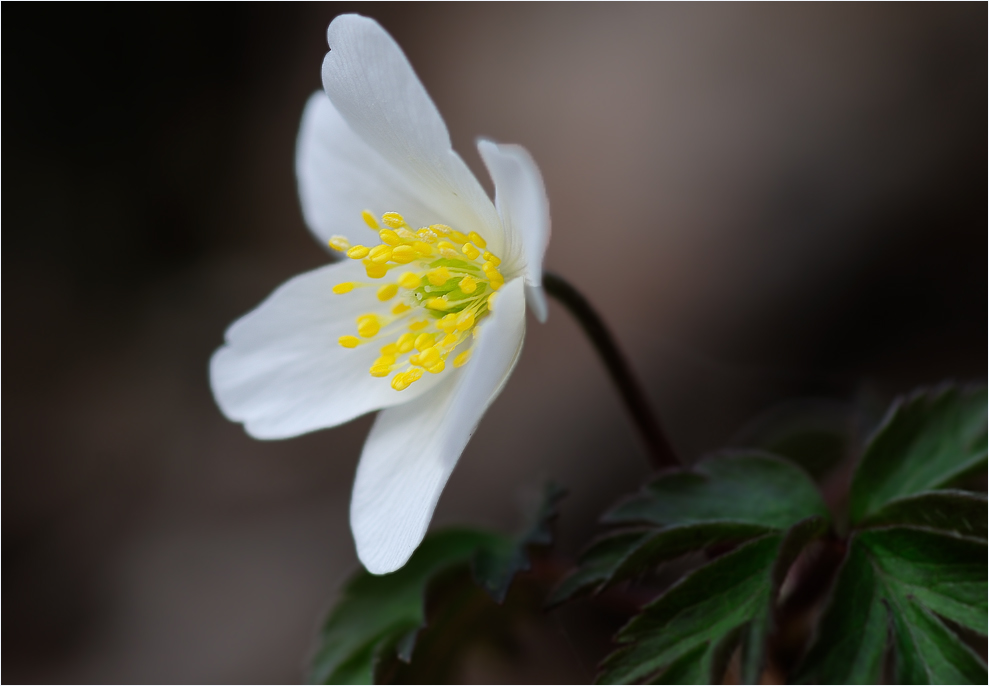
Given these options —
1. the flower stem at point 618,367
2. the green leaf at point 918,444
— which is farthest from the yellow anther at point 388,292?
the green leaf at point 918,444

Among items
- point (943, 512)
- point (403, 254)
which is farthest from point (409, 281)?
point (943, 512)

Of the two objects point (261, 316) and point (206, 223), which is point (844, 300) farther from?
point (206, 223)

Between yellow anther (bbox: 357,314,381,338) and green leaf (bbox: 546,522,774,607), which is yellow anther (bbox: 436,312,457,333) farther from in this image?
green leaf (bbox: 546,522,774,607)

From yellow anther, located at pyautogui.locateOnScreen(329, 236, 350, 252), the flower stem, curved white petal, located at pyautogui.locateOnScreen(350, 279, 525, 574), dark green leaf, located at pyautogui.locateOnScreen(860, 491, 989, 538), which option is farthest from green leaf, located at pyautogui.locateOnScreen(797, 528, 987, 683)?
yellow anther, located at pyautogui.locateOnScreen(329, 236, 350, 252)

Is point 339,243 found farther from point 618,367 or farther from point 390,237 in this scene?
point 618,367

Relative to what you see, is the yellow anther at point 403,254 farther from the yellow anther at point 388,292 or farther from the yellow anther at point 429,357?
the yellow anther at point 429,357

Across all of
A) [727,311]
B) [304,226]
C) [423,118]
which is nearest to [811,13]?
[727,311]
